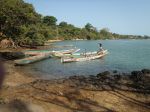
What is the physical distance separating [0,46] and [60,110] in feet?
148

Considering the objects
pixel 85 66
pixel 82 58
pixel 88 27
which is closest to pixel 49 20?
pixel 88 27

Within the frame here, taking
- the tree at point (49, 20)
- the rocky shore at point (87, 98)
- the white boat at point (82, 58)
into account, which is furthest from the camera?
the tree at point (49, 20)

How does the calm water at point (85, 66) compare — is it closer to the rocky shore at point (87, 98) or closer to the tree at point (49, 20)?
the rocky shore at point (87, 98)

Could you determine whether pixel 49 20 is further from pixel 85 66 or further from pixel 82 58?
pixel 85 66

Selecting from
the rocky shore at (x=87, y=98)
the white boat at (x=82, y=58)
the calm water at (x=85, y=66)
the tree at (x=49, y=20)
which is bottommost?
the calm water at (x=85, y=66)

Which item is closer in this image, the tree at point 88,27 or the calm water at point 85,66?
the calm water at point 85,66

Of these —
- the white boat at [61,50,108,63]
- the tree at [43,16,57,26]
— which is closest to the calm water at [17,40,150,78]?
the white boat at [61,50,108,63]

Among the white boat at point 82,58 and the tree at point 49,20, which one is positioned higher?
the tree at point 49,20

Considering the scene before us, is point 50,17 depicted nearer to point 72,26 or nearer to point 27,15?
point 72,26

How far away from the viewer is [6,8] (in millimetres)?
30562

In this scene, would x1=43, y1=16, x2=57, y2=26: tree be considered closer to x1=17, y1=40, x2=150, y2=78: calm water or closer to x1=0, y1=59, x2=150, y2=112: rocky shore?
x1=17, y1=40, x2=150, y2=78: calm water

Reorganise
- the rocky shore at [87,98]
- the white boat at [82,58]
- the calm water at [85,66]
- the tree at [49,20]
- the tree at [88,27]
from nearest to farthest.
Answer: the rocky shore at [87,98]
the calm water at [85,66]
the white boat at [82,58]
the tree at [49,20]
the tree at [88,27]

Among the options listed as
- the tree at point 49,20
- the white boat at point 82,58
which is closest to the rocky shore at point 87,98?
the white boat at point 82,58

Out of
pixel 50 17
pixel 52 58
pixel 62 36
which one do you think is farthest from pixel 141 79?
pixel 50 17
